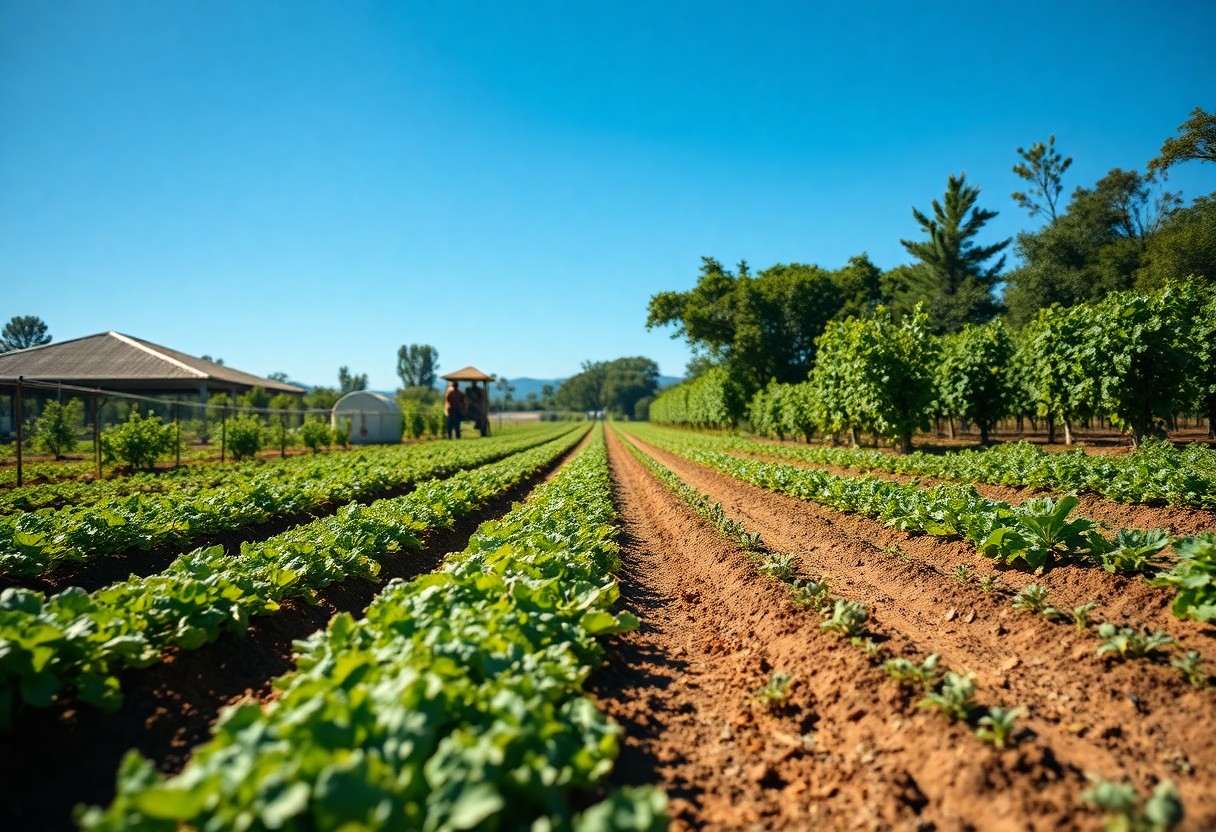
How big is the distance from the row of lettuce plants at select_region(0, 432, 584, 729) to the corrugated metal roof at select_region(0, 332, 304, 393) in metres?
32.7

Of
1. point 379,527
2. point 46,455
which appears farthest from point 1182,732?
point 46,455

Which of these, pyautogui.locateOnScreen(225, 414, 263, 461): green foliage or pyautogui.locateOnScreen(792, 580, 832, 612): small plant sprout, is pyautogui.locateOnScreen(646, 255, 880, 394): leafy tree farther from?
pyautogui.locateOnScreen(792, 580, 832, 612): small plant sprout

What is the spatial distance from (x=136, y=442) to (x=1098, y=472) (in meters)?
22.9

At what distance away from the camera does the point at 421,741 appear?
2.14 m

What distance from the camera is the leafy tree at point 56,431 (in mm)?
19750

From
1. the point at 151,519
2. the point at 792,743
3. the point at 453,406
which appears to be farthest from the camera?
the point at 453,406

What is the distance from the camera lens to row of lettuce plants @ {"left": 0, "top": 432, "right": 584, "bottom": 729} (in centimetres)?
305

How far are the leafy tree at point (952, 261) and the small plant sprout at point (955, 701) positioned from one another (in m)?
44.0

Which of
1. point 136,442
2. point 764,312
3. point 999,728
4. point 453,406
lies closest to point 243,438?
point 136,442

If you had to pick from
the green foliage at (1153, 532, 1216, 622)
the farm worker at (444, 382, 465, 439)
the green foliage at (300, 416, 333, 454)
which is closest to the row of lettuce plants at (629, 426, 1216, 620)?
the green foliage at (1153, 532, 1216, 622)

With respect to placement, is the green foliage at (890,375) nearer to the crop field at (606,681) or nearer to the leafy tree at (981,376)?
the leafy tree at (981,376)

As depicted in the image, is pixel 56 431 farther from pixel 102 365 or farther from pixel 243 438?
pixel 102 365

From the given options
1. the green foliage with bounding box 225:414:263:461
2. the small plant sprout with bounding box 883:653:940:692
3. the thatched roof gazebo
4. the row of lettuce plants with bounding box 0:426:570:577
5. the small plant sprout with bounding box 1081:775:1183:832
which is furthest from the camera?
the thatched roof gazebo

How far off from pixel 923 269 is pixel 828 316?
8422 millimetres
